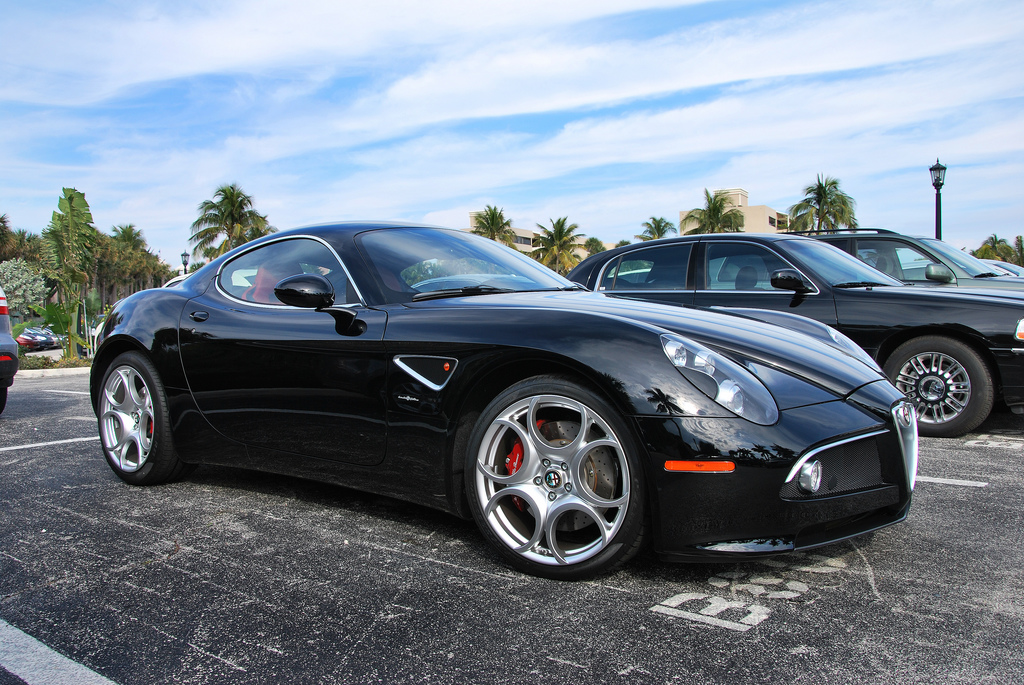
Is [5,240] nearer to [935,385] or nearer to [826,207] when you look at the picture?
[826,207]

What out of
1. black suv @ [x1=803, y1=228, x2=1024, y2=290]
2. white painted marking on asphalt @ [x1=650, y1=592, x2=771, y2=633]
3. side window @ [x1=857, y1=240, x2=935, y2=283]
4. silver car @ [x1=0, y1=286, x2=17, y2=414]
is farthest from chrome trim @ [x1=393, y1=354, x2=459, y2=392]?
side window @ [x1=857, y1=240, x2=935, y2=283]

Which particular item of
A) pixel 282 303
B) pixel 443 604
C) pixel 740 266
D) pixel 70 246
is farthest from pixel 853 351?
pixel 70 246

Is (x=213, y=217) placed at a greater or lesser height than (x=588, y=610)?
greater

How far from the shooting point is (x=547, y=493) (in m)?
2.63

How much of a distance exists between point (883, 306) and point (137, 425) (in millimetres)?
4900

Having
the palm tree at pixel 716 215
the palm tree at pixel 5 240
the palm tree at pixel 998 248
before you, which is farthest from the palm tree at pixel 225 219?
the palm tree at pixel 998 248

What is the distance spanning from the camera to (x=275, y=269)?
3.74 m

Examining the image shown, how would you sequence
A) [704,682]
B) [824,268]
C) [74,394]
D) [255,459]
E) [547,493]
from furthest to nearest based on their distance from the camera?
[74,394] < [824,268] < [255,459] < [547,493] < [704,682]

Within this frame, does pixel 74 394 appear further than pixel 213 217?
No

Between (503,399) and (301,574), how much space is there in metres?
0.91

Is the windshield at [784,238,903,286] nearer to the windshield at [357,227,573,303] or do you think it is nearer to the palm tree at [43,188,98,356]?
the windshield at [357,227,573,303]

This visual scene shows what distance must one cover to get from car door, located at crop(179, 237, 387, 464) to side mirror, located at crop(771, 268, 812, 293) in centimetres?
356

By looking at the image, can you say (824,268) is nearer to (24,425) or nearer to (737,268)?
(737,268)

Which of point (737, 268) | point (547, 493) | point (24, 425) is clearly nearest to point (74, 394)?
point (24, 425)
